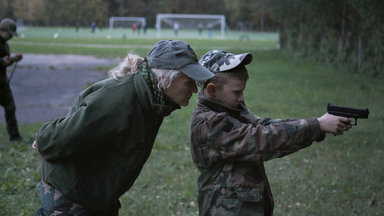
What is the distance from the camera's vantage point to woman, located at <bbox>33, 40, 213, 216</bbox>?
101 inches

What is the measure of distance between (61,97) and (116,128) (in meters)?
11.5

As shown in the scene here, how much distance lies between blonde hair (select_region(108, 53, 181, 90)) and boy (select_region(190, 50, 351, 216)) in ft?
1.08

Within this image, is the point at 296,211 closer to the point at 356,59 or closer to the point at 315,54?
the point at 356,59

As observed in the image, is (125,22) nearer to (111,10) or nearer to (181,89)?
(111,10)

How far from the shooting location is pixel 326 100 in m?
12.3

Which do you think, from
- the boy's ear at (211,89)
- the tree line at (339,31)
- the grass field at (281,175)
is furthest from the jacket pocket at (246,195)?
the tree line at (339,31)

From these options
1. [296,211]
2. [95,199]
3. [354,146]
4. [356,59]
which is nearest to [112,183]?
[95,199]

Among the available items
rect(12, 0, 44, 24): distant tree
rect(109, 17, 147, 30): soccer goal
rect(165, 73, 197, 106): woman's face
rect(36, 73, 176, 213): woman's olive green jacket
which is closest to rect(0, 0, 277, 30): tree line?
rect(12, 0, 44, 24): distant tree

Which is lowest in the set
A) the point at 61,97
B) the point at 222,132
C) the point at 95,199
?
the point at 61,97

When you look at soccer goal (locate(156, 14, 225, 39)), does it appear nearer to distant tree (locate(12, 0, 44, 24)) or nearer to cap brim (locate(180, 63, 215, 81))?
distant tree (locate(12, 0, 44, 24))

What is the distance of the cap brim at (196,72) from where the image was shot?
8.55 feet

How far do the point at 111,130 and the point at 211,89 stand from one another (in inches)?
27.2

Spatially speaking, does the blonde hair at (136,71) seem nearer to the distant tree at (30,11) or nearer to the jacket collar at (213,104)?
the jacket collar at (213,104)

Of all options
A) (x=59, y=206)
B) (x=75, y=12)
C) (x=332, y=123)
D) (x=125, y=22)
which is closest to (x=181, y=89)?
(x=332, y=123)
